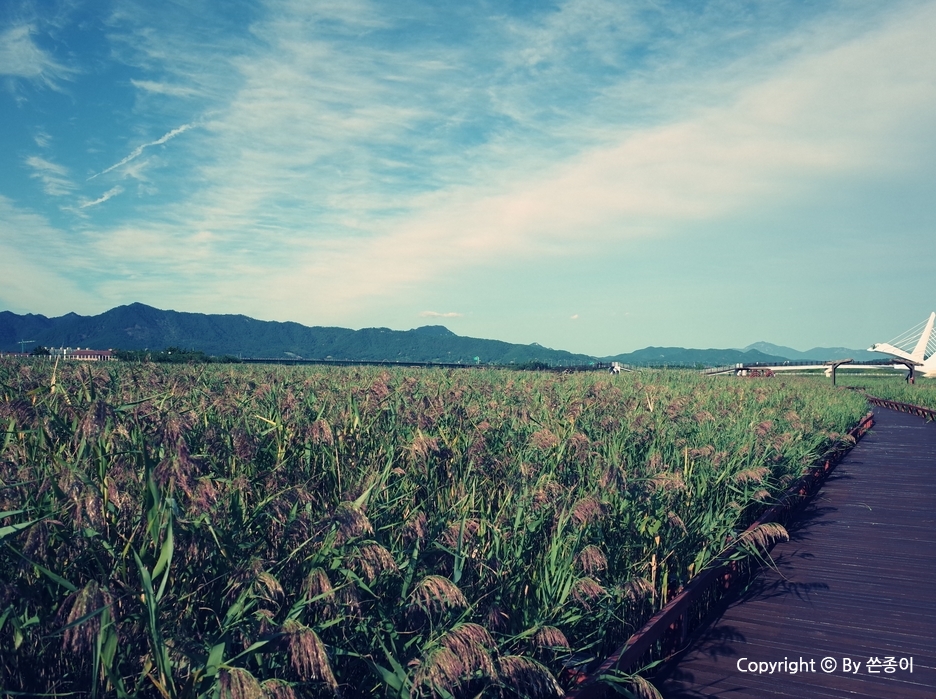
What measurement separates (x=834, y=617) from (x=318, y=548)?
15.3 feet

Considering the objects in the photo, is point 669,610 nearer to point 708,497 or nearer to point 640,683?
point 640,683

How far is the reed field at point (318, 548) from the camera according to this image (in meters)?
2.66

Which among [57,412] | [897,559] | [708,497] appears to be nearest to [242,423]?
[57,412]

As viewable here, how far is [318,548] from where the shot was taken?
3.59 meters

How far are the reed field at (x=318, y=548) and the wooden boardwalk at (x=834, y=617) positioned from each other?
1.88 feet

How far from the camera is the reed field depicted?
8.74 feet

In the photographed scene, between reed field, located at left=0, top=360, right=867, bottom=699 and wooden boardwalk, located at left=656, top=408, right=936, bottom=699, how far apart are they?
0.57 metres

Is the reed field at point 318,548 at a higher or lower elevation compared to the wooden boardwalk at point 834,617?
higher

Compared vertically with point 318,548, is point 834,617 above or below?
below

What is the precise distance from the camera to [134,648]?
2.95m

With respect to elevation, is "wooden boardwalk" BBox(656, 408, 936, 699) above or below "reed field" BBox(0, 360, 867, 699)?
below

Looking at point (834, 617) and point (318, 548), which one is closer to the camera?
point (318, 548)

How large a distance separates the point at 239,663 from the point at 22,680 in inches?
36.6

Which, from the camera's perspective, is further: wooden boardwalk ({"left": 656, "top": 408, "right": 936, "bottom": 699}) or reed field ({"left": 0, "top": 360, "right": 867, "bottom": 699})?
wooden boardwalk ({"left": 656, "top": 408, "right": 936, "bottom": 699})
